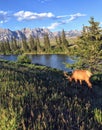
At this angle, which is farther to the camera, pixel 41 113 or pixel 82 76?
pixel 82 76

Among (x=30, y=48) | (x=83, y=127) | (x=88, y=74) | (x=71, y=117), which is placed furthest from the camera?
(x=30, y=48)

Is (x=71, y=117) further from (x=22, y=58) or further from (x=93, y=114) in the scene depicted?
(x=22, y=58)

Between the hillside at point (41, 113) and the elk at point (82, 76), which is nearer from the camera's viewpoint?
the hillside at point (41, 113)

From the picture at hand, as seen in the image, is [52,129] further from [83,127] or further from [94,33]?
[94,33]

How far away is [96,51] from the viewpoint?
5509 centimetres

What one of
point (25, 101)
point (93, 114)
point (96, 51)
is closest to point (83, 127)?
point (93, 114)

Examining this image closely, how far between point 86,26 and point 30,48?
14178 cm

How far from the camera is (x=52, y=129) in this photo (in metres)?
6.59

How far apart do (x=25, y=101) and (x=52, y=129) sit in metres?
1.71

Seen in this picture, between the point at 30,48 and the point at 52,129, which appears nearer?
the point at 52,129

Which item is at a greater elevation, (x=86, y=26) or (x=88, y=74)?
(x=86, y=26)

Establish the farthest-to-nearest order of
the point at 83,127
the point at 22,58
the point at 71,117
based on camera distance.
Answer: the point at 22,58, the point at 71,117, the point at 83,127

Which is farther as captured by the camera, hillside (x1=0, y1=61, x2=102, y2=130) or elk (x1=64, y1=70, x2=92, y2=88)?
elk (x1=64, y1=70, x2=92, y2=88)

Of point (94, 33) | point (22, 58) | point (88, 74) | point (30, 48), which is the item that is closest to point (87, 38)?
point (94, 33)
